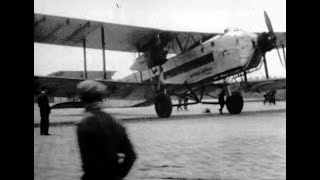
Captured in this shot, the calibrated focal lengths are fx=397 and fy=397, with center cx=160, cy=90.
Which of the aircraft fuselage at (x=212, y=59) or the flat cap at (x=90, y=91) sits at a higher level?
the aircraft fuselage at (x=212, y=59)

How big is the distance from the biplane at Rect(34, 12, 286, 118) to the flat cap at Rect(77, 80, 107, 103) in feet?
29.4

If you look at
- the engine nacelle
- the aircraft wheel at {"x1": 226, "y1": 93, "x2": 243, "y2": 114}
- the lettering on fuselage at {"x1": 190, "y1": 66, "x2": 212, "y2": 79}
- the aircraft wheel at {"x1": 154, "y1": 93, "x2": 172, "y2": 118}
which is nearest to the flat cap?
the aircraft wheel at {"x1": 154, "y1": 93, "x2": 172, "y2": 118}

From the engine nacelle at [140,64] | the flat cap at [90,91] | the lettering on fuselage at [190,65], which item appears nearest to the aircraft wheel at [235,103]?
the lettering on fuselage at [190,65]

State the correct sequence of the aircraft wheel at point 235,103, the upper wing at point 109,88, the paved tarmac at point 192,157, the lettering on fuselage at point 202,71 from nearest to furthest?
the paved tarmac at point 192,157 → the upper wing at point 109,88 → the lettering on fuselage at point 202,71 → the aircraft wheel at point 235,103

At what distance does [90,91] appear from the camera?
219 centimetres

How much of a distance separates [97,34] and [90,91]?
1059 cm

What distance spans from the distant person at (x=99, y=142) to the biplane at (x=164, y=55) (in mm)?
9003

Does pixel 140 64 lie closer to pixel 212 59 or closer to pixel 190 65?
pixel 190 65

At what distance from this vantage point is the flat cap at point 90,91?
2188 millimetres

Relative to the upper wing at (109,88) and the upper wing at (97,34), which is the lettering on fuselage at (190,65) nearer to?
the upper wing at (97,34)
